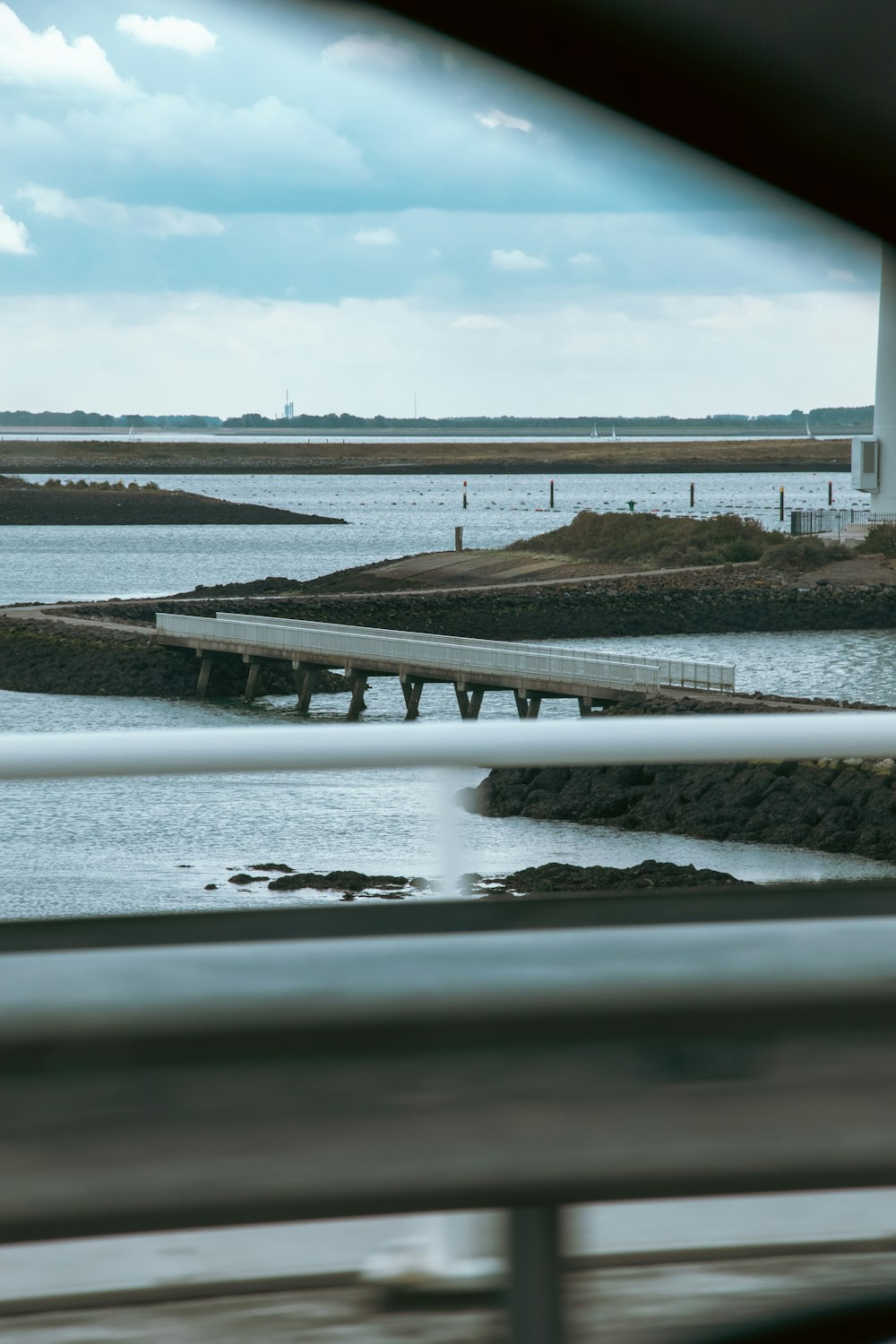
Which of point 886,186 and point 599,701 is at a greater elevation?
point 886,186

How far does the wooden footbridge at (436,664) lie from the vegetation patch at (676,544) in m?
35.1

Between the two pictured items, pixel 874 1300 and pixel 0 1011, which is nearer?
pixel 0 1011

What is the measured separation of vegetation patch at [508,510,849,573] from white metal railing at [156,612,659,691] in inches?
1394

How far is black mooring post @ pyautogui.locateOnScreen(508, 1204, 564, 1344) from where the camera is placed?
6.91ft

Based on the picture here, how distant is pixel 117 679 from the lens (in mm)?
51281

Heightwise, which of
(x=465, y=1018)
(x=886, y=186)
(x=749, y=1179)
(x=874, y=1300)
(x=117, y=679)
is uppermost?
(x=886, y=186)

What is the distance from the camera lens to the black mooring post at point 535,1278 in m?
2.11

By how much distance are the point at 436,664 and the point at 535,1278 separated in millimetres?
39512

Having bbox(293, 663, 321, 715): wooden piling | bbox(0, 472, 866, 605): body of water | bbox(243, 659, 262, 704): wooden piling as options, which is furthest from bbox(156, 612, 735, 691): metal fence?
bbox(0, 472, 866, 605): body of water

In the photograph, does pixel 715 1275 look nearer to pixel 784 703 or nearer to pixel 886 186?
pixel 886 186

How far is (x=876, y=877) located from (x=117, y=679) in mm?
50059

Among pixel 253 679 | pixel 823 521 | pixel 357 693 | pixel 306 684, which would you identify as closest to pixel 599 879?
pixel 357 693

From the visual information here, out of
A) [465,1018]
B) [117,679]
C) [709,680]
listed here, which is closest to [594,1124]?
[465,1018]

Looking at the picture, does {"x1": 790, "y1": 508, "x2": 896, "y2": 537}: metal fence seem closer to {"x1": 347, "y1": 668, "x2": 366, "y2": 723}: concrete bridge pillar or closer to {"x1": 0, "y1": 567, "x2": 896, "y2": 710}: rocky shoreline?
{"x1": 0, "y1": 567, "x2": 896, "y2": 710}: rocky shoreline
